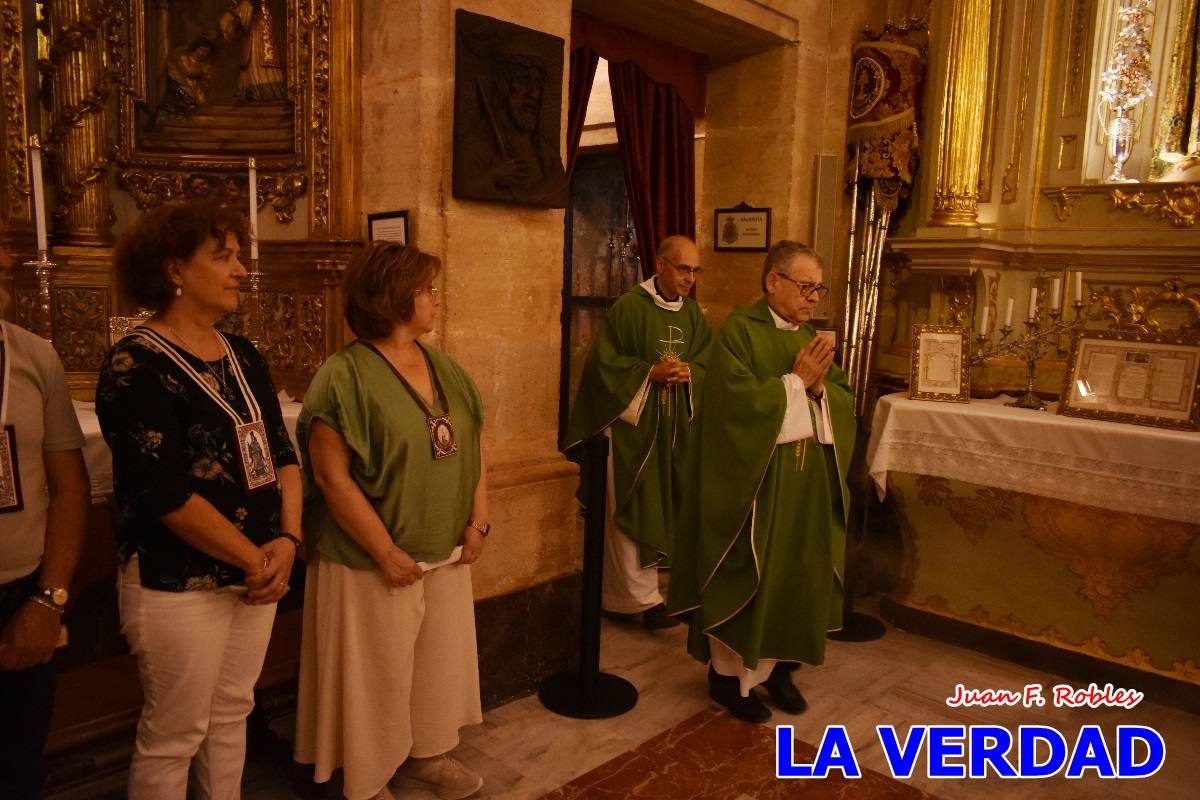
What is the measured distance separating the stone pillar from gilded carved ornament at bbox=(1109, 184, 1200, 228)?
74 cm

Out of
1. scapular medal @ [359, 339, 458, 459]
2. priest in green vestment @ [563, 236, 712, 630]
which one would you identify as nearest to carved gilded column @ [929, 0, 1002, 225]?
priest in green vestment @ [563, 236, 712, 630]

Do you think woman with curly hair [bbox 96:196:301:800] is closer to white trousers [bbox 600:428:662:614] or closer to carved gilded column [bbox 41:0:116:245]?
carved gilded column [bbox 41:0:116:245]

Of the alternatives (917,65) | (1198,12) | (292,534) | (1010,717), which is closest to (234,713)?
(292,534)

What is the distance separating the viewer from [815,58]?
5547mm

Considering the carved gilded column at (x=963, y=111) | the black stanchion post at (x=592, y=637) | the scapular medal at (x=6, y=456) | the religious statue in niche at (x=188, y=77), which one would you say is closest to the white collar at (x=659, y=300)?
the black stanchion post at (x=592, y=637)

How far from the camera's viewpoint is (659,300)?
15.0 feet

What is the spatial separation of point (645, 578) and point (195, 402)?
280 centimetres

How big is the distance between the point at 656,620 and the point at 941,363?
6.17 ft

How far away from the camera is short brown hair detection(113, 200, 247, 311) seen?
6.75ft

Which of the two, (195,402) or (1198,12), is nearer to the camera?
(195,402)

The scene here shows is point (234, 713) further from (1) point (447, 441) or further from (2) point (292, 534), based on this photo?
(1) point (447, 441)

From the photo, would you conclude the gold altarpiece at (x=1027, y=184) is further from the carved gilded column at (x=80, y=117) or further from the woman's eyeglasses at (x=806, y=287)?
the carved gilded column at (x=80, y=117)

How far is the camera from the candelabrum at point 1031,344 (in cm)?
447

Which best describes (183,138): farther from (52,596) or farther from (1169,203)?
(1169,203)
